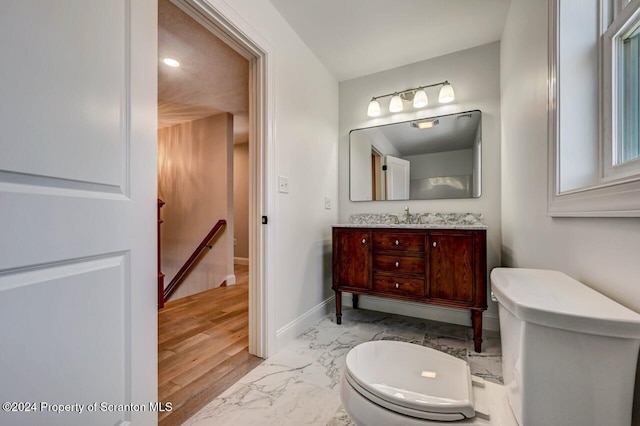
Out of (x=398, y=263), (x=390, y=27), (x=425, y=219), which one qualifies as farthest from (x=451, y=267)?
(x=390, y=27)

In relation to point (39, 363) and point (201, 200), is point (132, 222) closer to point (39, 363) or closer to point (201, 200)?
point (39, 363)

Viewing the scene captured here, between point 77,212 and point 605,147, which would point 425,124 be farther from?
point 77,212

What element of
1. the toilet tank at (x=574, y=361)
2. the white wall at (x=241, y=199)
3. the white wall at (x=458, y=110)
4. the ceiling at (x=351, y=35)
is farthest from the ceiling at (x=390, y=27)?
the white wall at (x=241, y=199)

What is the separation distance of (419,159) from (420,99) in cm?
51

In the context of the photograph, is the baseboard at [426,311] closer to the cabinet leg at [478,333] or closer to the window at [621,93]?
the cabinet leg at [478,333]

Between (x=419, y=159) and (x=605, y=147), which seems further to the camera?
(x=419, y=159)

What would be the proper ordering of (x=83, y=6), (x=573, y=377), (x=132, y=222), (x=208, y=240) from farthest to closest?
(x=208, y=240) < (x=132, y=222) < (x=83, y=6) < (x=573, y=377)

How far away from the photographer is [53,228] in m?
0.70

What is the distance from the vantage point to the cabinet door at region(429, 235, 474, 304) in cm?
173

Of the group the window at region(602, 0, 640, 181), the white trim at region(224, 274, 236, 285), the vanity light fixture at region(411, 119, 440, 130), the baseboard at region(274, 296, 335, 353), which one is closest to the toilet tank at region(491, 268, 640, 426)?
the window at region(602, 0, 640, 181)

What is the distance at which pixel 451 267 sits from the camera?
178 cm

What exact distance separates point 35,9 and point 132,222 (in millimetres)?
607

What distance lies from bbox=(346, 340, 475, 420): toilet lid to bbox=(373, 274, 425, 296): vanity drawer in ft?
3.35

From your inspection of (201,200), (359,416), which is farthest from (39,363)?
(201,200)
